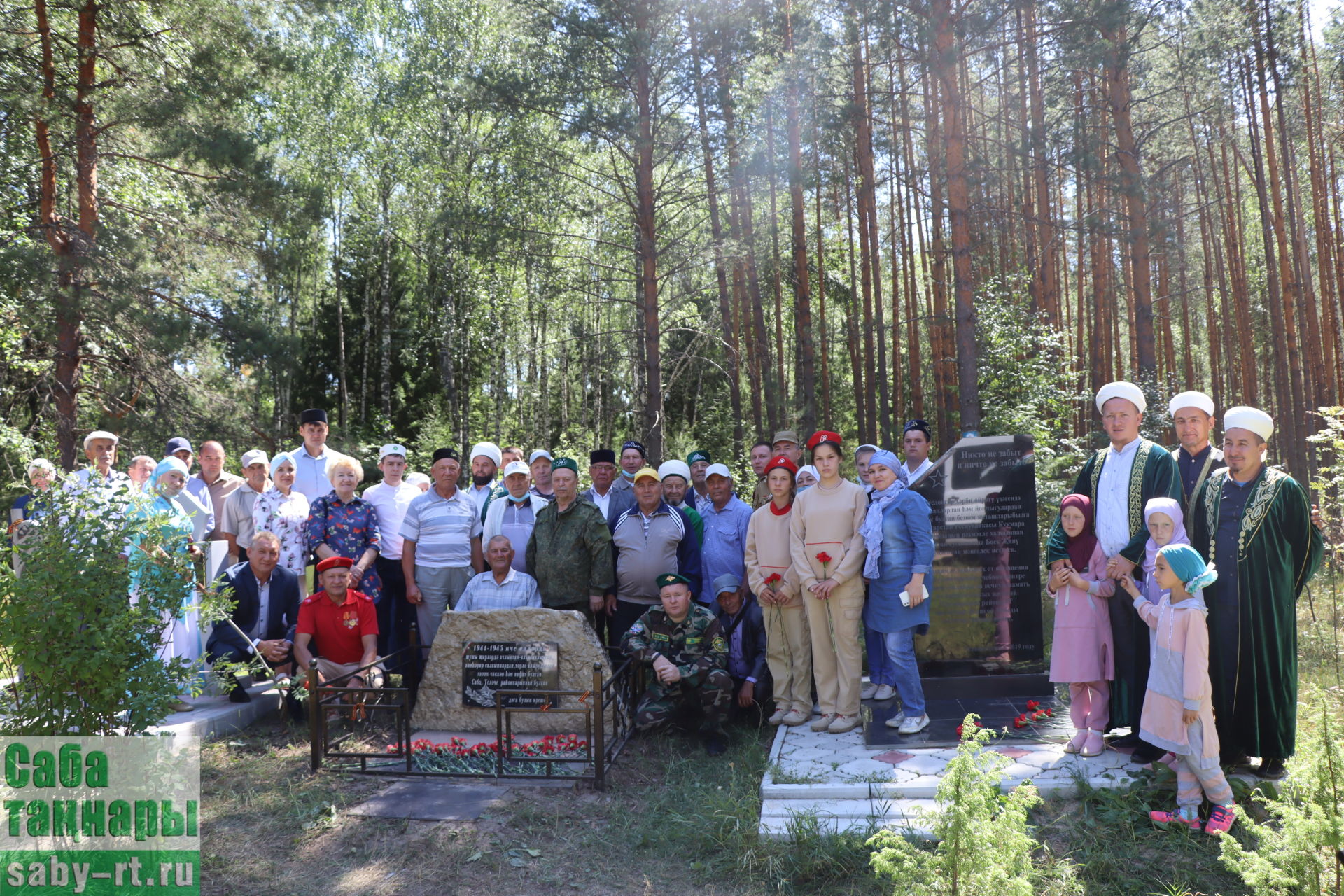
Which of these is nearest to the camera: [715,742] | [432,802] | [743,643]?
[432,802]

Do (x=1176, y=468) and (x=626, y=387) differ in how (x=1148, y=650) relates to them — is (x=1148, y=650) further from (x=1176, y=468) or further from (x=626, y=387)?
(x=626, y=387)

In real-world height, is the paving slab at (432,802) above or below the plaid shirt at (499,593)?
below

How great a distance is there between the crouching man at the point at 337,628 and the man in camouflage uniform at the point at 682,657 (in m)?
1.96

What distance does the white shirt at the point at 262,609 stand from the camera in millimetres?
6469

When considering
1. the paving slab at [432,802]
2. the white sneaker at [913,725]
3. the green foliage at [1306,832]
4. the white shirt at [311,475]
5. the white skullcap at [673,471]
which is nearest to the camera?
the green foliage at [1306,832]

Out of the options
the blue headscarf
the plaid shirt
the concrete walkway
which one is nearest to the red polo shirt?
the plaid shirt

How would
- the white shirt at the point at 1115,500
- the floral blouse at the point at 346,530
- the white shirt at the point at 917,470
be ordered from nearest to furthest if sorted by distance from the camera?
the white shirt at the point at 1115,500 → the floral blouse at the point at 346,530 → the white shirt at the point at 917,470

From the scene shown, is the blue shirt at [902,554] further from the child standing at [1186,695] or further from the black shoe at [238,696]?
the black shoe at [238,696]

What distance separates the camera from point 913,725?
18.4 ft

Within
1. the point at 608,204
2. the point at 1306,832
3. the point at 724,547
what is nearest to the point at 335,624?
the point at 724,547

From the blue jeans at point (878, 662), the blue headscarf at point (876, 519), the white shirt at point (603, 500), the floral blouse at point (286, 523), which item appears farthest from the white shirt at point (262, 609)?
the blue jeans at point (878, 662)

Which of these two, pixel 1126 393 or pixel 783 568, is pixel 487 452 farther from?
pixel 1126 393

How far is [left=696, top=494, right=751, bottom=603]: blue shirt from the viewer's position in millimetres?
6746

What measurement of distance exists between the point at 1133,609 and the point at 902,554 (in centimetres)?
138
